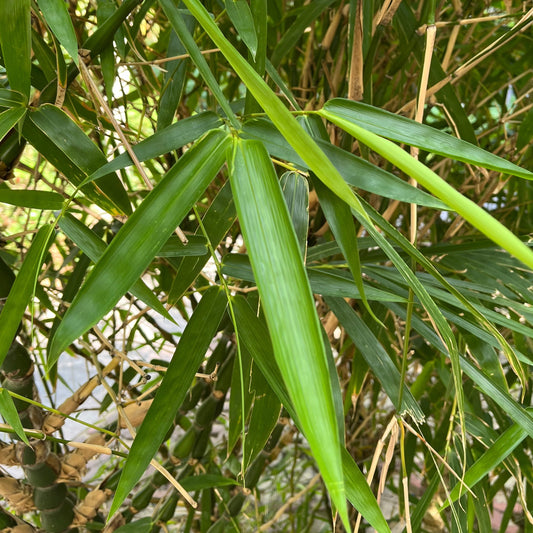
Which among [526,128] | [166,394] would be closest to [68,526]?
[166,394]

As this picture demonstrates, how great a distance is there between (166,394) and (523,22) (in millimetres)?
381

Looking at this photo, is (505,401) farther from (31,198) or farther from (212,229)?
(31,198)

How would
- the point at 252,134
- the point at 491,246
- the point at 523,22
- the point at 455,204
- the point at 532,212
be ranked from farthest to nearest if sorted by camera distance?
the point at 532,212 < the point at 491,246 < the point at 523,22 < the point at 252,134 < the point at 455,204

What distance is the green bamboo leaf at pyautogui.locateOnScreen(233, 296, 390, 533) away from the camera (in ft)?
1.15

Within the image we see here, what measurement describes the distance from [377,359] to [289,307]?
26 centimetres

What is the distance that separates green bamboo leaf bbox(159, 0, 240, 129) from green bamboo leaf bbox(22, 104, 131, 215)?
9cm

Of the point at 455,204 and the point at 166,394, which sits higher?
the point at 455,204

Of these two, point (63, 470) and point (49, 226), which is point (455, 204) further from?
point (63, 470)

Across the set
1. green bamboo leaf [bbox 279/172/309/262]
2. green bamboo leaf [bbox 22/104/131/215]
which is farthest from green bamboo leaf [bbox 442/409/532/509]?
green bamboo leaf [bbox 22/104/131/215]

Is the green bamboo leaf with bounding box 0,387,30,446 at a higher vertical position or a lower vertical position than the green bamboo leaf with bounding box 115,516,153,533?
higher

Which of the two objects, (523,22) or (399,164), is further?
(523,22)

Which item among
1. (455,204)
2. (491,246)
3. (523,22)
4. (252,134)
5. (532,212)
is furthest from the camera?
(532,212)

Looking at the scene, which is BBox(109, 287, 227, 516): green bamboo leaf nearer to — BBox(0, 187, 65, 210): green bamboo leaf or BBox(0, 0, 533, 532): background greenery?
BBox(0, 0, 533, 532): background greenery

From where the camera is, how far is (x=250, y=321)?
1.25 feet
